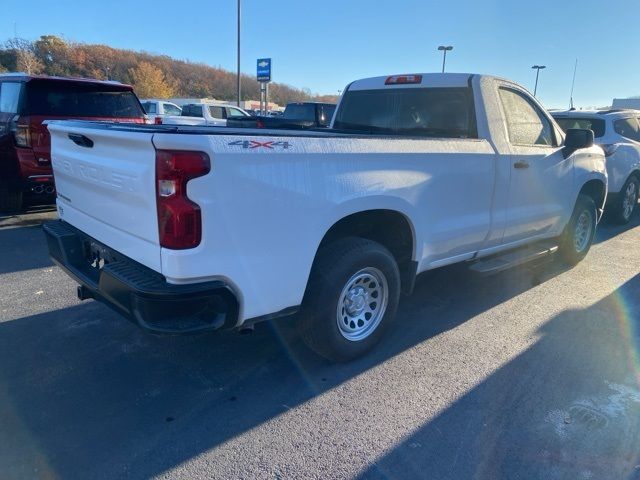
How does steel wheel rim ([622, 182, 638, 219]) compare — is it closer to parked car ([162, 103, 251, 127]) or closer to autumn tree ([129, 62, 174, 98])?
parked car ([162, 103, 251, 127])

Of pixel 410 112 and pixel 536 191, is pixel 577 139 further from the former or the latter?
pixel 410 112

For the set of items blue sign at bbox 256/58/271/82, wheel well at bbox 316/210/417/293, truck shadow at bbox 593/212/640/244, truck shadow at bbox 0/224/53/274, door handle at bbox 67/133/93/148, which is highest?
blue sign at bbox 256/58/271/82

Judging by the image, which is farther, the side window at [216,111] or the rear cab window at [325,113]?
the side window at [216,111]

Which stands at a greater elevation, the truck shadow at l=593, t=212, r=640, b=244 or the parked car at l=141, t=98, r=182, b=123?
the parked car at l=141, t=98, r=182, b=123

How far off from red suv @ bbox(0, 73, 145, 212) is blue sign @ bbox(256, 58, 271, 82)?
52.9 feet

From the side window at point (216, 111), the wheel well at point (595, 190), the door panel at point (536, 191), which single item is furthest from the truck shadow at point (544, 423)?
the side window at point (216, 111)

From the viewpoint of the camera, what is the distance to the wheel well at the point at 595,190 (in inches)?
231

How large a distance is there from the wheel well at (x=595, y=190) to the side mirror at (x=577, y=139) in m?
0.94

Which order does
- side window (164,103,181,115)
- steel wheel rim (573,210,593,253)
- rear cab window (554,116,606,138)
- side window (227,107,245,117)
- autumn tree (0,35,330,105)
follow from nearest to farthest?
steel wheel rim (573,210,593,253) < rear cab window (554,116,606,138) < side window (227,107,245,117) < side window (164,103,181,115) < autumn tree (0,35,330,105)

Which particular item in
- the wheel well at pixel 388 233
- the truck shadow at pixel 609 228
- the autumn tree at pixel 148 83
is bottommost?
the truck shadow at pixel 609 228

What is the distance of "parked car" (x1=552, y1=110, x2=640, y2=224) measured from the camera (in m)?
7.95

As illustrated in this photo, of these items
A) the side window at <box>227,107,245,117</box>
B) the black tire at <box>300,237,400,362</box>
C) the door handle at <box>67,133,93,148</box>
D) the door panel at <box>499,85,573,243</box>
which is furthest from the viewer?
the side window at <box>227,107,245,117</box>

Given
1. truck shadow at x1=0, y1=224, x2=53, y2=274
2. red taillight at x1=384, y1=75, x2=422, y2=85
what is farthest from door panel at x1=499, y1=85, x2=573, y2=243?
truck shadow at x1=0, y1=224, x2=53, y2=274

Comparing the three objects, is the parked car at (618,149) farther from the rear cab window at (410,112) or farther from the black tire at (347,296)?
the black tire at (347,296)
